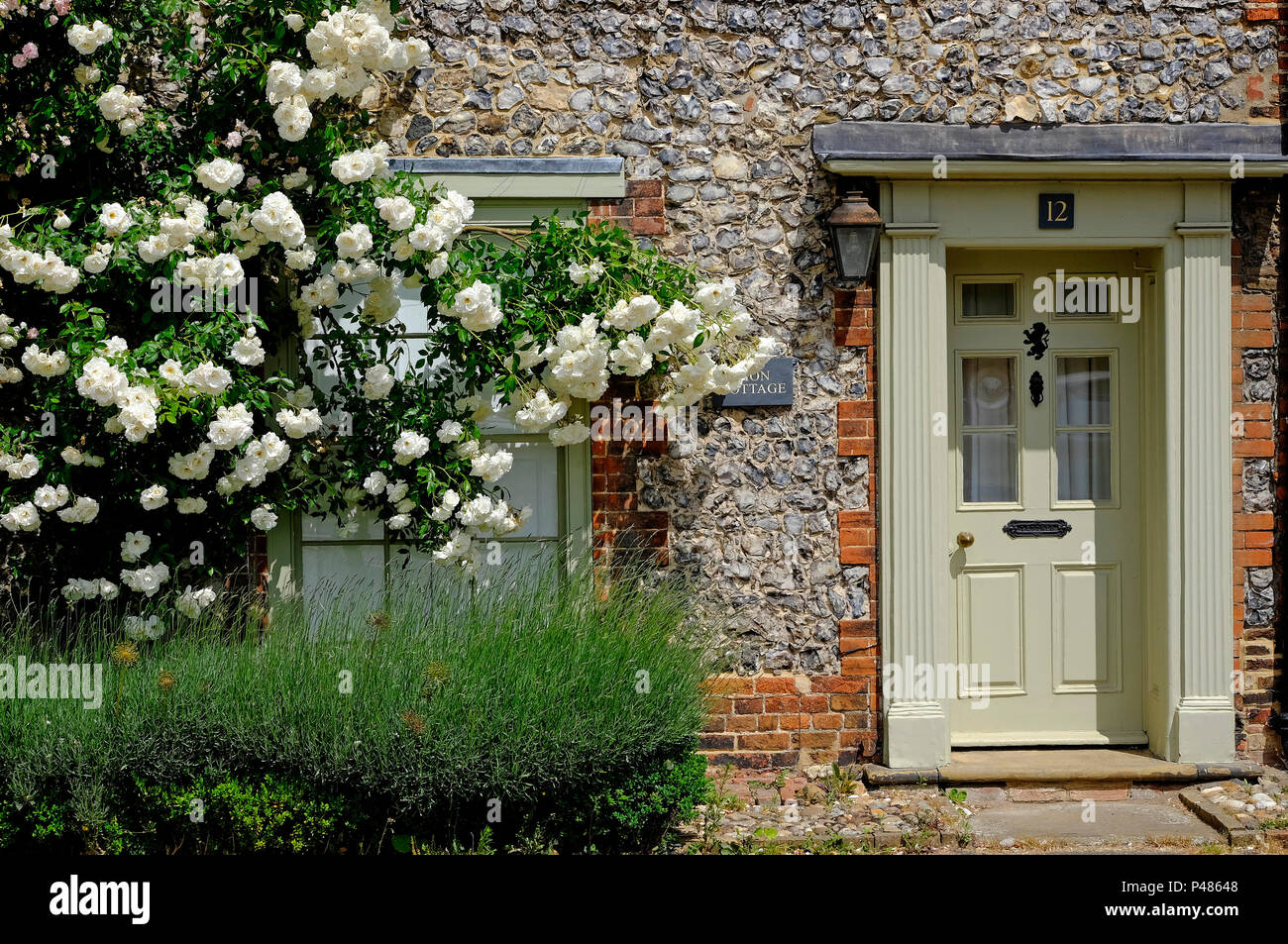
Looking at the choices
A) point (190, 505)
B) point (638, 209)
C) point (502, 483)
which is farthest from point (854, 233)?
point (190, 505)

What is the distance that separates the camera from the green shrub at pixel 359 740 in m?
4.23

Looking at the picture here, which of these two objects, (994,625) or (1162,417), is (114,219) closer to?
(994,625)

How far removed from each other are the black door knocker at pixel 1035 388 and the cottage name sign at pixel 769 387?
125 cm

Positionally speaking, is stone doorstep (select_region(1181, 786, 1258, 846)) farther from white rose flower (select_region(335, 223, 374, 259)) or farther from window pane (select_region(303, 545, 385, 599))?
white rose flower (select_region(335, 223, 374, 259))

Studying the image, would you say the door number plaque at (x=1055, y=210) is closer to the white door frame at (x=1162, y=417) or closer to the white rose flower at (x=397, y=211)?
the white door frame at (x=1162, y=417)

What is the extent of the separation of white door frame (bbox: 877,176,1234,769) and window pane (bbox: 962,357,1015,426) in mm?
282

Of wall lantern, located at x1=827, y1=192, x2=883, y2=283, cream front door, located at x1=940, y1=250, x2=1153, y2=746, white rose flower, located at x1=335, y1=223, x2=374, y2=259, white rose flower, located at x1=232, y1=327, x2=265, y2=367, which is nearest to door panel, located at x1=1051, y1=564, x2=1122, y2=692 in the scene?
cream front door, located at x1=940, y1=250, x2=1153, y2=746

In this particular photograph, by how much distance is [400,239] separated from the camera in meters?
4.64

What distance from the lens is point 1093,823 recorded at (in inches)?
200

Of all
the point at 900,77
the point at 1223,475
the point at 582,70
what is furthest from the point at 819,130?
the point at 1223,475

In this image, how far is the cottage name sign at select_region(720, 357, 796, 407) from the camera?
5445mm

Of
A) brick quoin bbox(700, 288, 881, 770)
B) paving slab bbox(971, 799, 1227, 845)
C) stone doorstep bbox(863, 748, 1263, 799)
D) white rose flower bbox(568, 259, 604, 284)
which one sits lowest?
paving slab bbox(971, 799, 1227, 845)

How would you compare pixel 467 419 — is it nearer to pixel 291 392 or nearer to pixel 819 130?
pixel 291 392

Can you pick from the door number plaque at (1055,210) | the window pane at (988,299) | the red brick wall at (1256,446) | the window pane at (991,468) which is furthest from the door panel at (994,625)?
the door number plaque at (1055,210)
